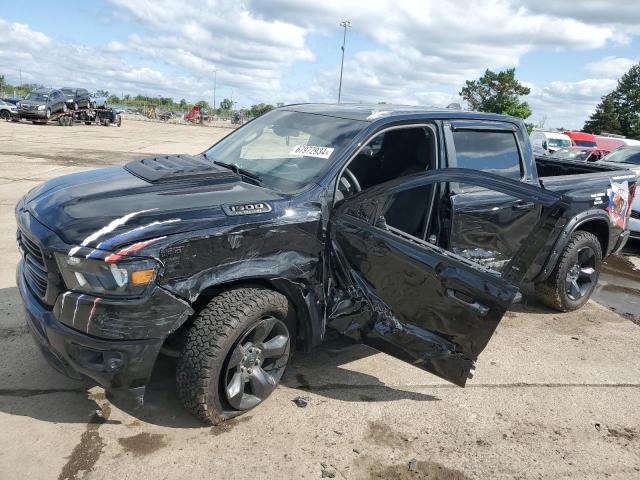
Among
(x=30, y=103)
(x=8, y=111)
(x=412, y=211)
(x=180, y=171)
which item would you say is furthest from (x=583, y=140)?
(x=8, y=111)

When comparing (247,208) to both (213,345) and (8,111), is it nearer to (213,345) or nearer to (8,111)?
(213,345)

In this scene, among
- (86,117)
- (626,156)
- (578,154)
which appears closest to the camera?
(626,156)

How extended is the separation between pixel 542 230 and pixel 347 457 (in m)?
1.66

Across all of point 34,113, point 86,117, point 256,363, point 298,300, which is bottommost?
point 256,363

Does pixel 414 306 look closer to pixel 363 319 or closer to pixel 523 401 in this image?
pixel 363 319

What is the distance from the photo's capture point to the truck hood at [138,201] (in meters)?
2.56

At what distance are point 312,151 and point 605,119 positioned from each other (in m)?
61.2

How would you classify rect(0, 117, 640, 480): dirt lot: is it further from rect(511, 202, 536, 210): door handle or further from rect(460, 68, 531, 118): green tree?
rect(460, 68, 531, 118): green tree

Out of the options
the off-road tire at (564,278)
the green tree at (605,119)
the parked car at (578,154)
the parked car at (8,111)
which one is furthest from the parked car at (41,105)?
the green tree at (605,119)

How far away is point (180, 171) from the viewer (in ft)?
10.8

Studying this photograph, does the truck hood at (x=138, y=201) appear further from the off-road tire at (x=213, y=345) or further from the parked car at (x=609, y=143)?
the parked car at (x=609, y=143)

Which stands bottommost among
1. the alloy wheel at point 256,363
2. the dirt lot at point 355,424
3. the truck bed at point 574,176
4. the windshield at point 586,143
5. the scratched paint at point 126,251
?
the dirt lot at point 355,424

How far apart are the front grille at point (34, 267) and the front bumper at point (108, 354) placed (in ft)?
0.52

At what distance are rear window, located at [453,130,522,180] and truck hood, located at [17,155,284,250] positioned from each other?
1788mm
